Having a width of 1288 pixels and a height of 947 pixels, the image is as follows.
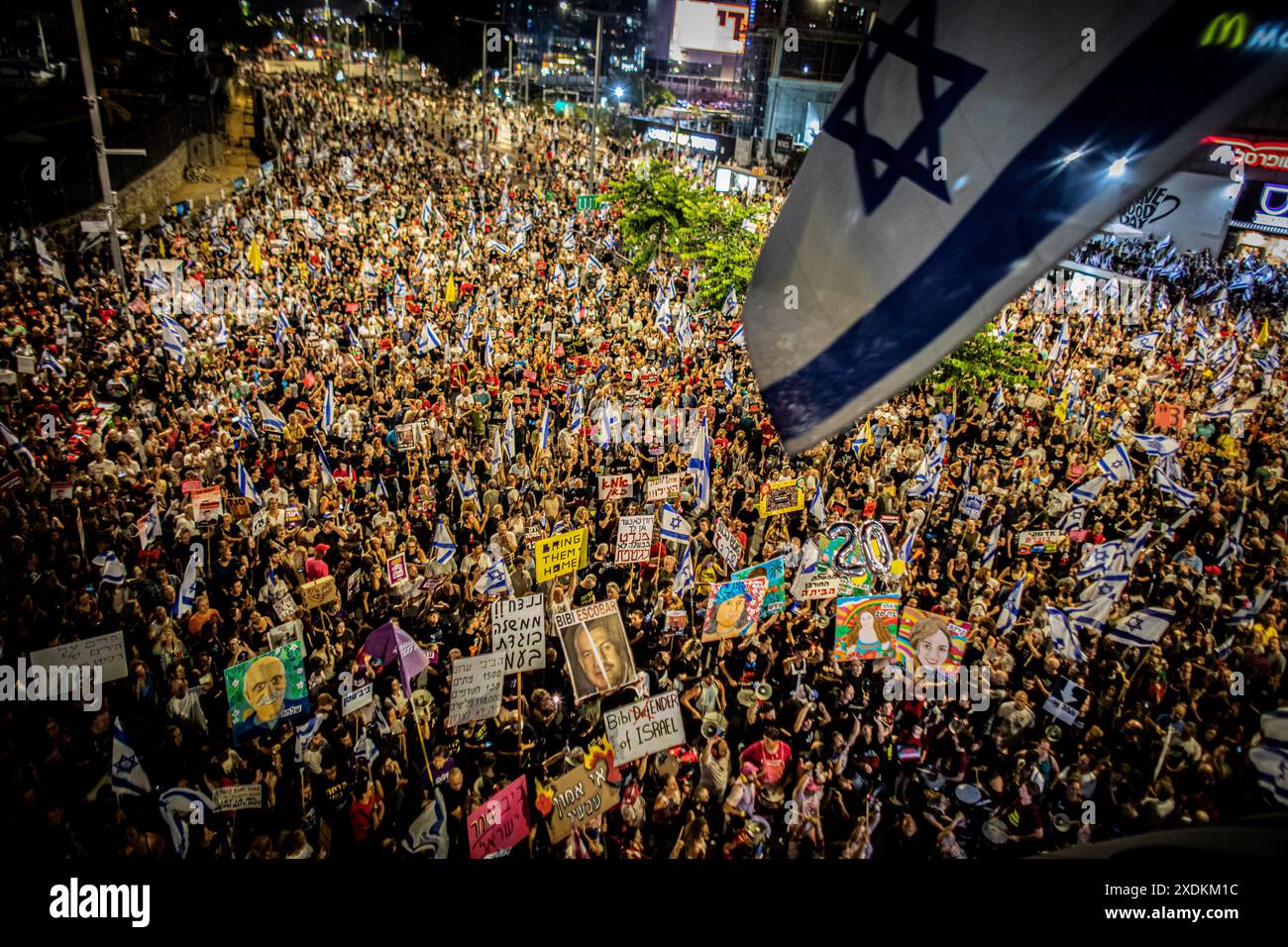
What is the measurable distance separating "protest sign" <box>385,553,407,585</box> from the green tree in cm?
1292

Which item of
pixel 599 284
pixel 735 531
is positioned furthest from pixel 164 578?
pixel 599 284

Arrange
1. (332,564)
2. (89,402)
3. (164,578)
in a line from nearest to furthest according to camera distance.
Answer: (164,578) → (332,564) → (89,402)

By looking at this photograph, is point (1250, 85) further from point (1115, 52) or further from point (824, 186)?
point (824, 186)

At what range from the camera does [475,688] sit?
24.2 feet

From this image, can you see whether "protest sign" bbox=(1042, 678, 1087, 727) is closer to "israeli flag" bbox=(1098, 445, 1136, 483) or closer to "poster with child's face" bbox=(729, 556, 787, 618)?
"poster with child's face" bbox=(729, 556, 787, 618)

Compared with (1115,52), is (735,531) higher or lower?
lower

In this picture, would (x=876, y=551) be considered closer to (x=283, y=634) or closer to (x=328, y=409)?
(x=283, y=634)

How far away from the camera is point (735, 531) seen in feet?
35.8

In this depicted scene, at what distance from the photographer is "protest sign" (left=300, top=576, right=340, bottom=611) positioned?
30.5 feet

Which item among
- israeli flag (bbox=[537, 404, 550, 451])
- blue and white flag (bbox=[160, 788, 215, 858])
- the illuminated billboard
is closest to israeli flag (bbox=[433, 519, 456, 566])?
israeli flag (bbox=[537, 404, 550, 451])

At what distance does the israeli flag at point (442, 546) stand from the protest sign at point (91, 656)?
Answer: 3.84 metres

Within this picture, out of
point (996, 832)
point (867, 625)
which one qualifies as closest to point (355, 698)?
point (867, 625)

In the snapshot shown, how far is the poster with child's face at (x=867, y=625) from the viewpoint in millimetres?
8766

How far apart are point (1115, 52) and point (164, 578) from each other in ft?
36.9
